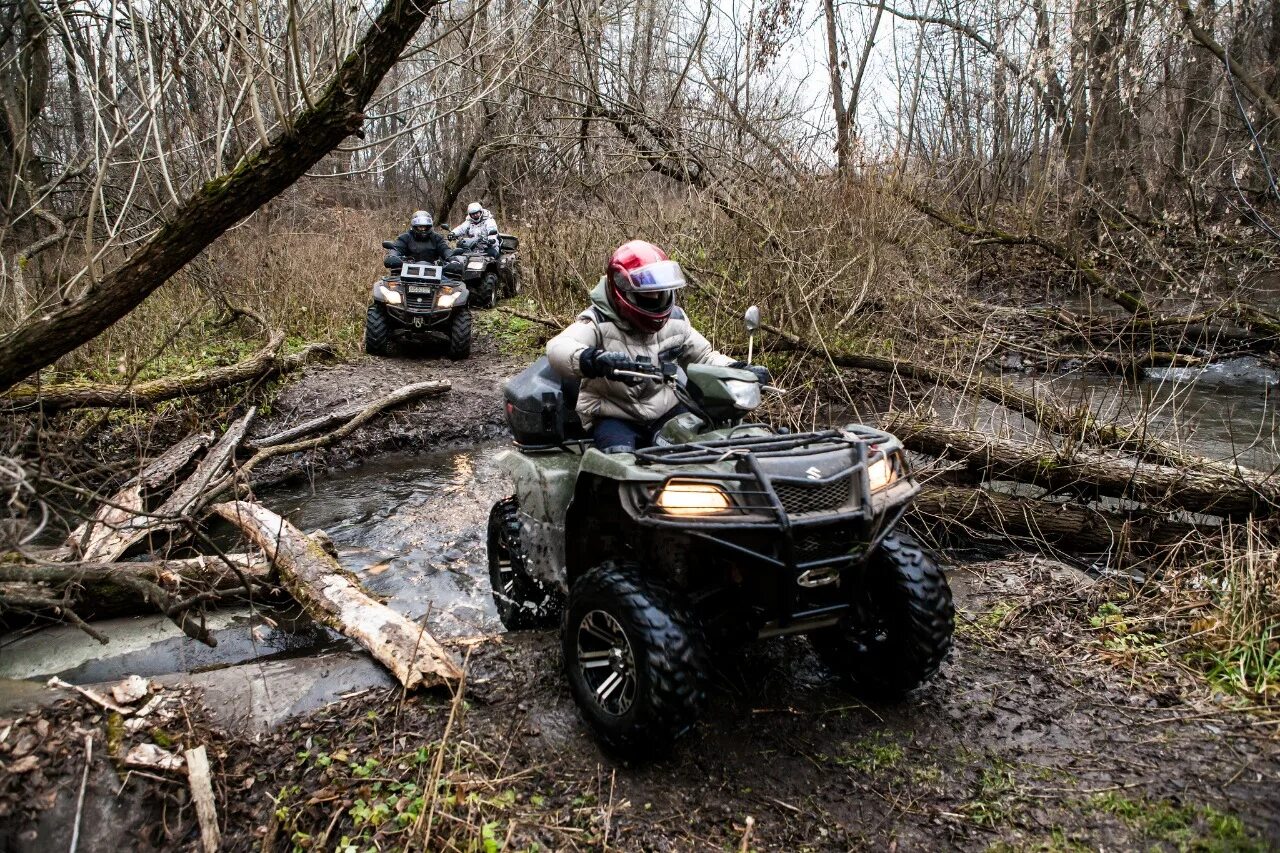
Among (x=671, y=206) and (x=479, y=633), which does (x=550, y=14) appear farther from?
(x=479, y=633)

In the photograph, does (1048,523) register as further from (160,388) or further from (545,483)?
(160,388)

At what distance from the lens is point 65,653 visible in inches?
154

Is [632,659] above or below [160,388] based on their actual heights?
below

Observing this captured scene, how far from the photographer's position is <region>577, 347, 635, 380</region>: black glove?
129 inches

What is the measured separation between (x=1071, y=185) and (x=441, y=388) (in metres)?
9.34

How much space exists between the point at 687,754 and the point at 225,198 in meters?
3.04

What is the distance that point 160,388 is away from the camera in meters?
6.84

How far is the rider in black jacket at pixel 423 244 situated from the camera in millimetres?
11477

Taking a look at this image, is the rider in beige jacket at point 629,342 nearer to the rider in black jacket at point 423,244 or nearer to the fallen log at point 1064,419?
the fallen log at point 1064,419

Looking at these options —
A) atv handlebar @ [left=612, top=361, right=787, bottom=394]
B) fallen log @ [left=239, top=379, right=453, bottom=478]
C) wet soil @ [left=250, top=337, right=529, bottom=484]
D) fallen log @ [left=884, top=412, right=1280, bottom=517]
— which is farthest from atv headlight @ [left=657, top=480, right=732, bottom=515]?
wet soil @ [left=250, top=337, right=529, bottom=484]

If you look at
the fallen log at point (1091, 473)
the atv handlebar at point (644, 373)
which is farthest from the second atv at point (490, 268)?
the atv handlebar at point (644, 373)

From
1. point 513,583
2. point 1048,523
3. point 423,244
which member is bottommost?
point 513,583

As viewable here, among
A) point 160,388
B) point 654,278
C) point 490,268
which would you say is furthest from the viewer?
point 490,268

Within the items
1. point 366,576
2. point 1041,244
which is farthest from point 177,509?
point 1041,244
